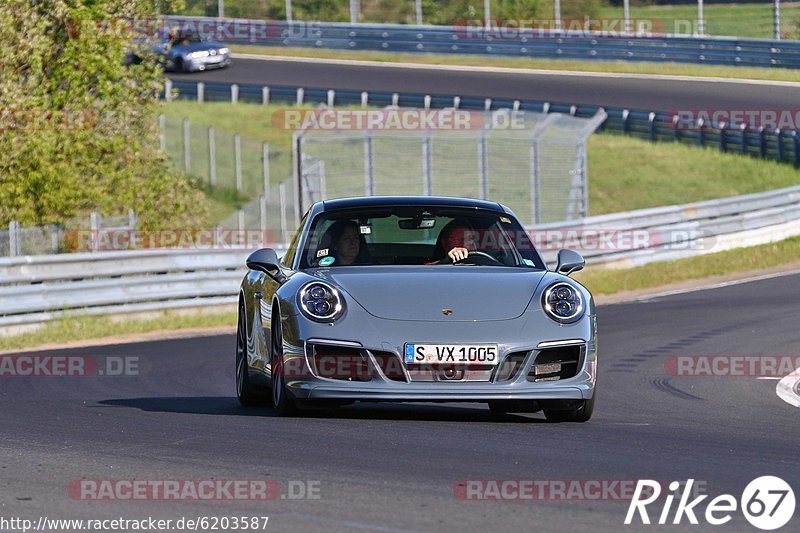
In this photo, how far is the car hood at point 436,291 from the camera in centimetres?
848

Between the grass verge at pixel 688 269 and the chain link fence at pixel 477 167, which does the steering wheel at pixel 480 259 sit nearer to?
the chain link fence at pixel 477 167

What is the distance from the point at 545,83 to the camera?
43.7 meters

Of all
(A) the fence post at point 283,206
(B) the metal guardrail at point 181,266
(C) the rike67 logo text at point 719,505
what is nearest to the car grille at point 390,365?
(C) the rike67 logo text at point 719,505

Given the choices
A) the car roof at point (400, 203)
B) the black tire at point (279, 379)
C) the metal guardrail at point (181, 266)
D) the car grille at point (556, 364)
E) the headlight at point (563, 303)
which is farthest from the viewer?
the metal guardrail at point (181, 266)

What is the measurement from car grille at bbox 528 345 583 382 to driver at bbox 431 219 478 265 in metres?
1.13

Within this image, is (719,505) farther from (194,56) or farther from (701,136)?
(194,56)

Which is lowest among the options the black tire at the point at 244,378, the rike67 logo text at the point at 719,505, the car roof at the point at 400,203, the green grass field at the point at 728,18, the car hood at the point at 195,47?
the black tire at the point at 244,378

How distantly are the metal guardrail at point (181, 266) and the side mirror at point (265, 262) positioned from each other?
9.74 meters

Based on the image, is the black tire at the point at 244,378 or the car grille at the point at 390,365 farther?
the black tire at the point at 244,378

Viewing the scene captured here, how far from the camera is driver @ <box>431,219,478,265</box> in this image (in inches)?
374

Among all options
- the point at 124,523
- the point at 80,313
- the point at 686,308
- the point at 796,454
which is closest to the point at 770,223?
the point at 686,308

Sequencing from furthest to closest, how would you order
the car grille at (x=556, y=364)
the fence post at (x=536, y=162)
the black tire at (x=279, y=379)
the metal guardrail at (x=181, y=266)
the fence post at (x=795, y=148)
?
1. the fence post at (x=795, y=148)
2. the fence post at (x=536, y=162)
3. the metal guardrail at (x=181, y=266)
4. the black tire at (x=279, y=379)
5. the car grille at (x=556, y=364)

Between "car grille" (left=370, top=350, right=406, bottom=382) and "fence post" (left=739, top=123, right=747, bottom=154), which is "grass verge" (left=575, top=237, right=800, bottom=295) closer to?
"fence post" (left=739, top=123, right=747, bottom=154)

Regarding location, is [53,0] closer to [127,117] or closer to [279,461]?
[127,117]
